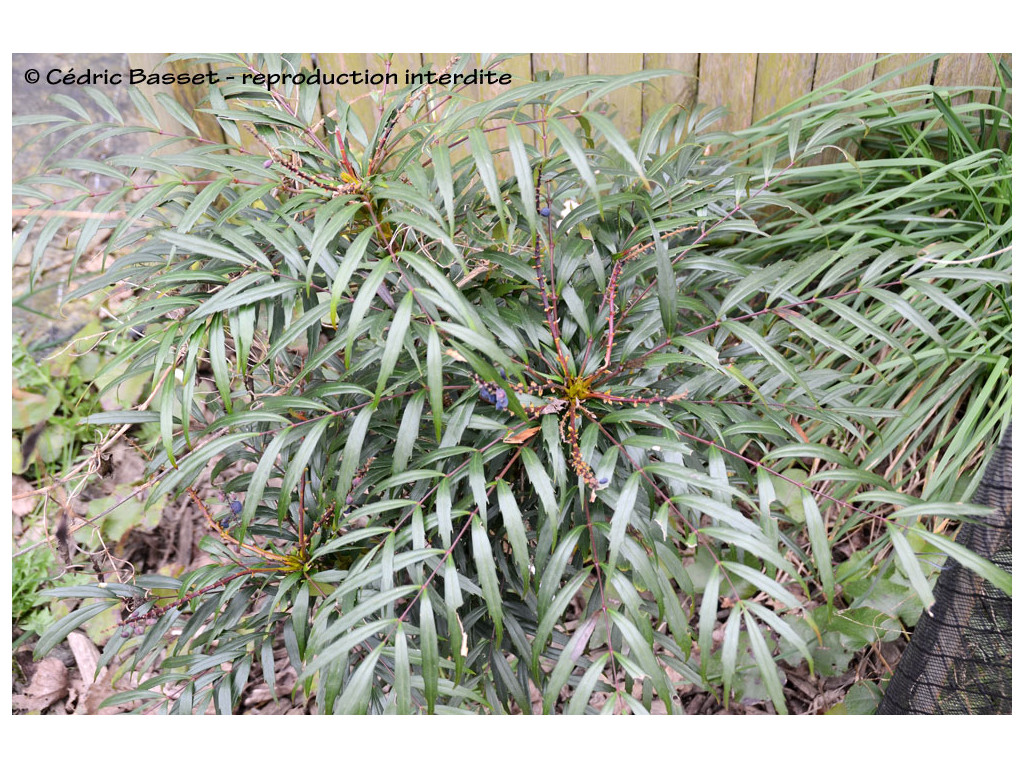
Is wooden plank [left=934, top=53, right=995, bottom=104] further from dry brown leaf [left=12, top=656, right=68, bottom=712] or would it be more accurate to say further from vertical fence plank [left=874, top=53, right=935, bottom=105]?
dry brown leaf [left=12, top=656, right=68, bottom=712]

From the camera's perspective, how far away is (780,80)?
1.84m

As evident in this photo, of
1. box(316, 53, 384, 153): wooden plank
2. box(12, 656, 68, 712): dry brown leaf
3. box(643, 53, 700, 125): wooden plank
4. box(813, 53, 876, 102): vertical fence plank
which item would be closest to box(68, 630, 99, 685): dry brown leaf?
Result: box(12, 656, 68, 712): dry brown leaf

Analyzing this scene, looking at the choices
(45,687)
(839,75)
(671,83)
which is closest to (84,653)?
(45,687)

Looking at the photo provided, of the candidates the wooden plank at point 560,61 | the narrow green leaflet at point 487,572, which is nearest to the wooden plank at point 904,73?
the wooden plank at point 560,61

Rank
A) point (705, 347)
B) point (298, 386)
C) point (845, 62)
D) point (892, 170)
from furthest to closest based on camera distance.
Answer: point (845, 62) → point (892, 170) → point (298, 386) → point (705, 347)

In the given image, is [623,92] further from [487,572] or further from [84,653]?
[84,653]

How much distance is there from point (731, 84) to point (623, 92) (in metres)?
0.28

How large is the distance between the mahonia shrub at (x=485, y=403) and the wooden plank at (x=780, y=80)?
0.55m

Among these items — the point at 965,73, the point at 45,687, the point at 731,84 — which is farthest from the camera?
the point at 731,84

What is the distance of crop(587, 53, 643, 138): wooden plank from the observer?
184 cm

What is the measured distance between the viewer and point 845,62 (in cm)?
180

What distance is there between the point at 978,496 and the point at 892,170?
79 cm
